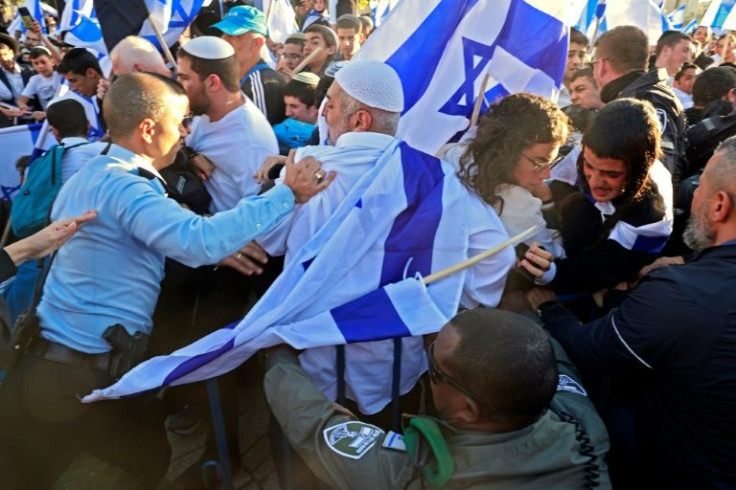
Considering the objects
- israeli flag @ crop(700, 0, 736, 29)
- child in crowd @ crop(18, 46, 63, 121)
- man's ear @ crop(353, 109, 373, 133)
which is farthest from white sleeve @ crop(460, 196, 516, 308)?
israeli flag @ crop(700, 0, 736, 29)

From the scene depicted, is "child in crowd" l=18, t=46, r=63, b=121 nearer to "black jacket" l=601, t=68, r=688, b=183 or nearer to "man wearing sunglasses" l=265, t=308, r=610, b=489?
"black jacket" l=601, t=68, r=688, b=183

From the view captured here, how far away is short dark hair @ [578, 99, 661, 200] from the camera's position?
2.03 m

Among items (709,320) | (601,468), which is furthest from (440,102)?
(601,468)

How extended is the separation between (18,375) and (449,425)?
1.59m

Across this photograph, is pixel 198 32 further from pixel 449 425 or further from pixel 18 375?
pixel 449 425

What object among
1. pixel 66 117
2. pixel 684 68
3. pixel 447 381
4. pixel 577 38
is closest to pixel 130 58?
pixel 66 117

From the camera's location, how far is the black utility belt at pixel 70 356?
1.95 metres

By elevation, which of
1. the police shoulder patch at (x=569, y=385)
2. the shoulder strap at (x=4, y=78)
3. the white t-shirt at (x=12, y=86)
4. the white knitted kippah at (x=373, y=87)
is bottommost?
the white t-shirt at (x=12, y=86)

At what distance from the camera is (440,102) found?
2646mm

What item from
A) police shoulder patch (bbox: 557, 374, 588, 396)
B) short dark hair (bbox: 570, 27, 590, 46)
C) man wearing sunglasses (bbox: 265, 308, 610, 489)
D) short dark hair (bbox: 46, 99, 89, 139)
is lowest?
short dark hair (bbox: 46, 99, 89, 139)

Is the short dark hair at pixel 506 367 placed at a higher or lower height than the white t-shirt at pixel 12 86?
higher

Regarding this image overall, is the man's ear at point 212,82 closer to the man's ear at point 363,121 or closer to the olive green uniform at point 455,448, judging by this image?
the man's ear at point 363,121

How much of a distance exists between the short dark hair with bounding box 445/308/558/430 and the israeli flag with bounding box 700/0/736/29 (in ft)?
32.8

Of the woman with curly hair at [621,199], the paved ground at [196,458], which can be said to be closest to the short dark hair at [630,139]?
the woman with curly hair at [621,199]
